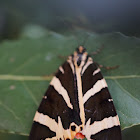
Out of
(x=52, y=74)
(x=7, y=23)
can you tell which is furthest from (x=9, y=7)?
(x=52, y=74)

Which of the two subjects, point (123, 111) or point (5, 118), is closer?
point (123, 111)

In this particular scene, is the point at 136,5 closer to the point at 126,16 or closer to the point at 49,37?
the point at 126,16

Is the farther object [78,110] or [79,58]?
[79,58]

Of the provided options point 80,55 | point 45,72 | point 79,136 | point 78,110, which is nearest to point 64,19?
point 80,55

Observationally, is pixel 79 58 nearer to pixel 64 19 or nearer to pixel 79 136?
pixel 64 19

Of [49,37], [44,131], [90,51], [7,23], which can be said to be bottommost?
[44,131]

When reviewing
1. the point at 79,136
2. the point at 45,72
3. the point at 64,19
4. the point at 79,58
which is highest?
the point at 64,19
